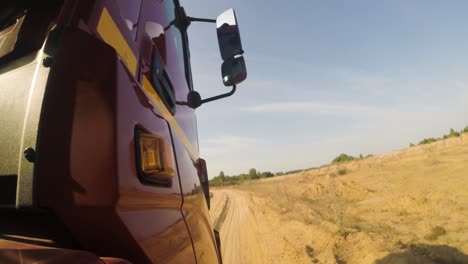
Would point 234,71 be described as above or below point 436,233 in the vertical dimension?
above

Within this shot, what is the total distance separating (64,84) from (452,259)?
5.86 m

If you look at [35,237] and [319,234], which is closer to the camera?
[35,237]

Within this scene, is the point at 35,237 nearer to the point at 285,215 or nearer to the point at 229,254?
the point at 229,254

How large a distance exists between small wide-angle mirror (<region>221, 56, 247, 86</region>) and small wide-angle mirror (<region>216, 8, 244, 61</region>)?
0.18 feet

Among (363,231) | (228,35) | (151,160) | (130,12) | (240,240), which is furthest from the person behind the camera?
(240,240)

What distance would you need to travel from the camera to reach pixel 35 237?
652 mm

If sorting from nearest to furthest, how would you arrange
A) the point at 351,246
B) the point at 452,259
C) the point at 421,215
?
the point at 452,259 → the point at 351,246 → the point at 421,215

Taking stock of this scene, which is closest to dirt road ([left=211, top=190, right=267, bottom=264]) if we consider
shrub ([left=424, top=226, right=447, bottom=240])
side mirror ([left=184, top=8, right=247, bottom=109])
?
shrub ([left=424, top=226, right=447, bottom=240])

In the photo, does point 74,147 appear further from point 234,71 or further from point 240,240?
point 240,240

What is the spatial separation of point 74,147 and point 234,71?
2.07 metres

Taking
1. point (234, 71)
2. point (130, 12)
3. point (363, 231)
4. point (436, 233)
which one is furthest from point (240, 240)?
point (130, 12)

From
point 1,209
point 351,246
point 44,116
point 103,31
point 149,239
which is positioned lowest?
point 351,246

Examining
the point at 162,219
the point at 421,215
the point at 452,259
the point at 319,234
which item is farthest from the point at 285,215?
the point at 162,219

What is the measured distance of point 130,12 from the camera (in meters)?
1.15
